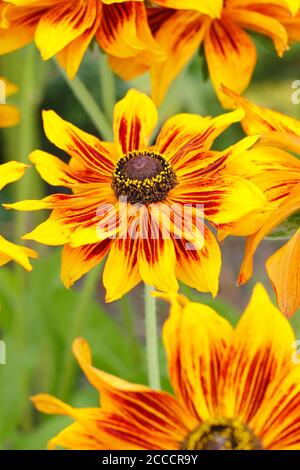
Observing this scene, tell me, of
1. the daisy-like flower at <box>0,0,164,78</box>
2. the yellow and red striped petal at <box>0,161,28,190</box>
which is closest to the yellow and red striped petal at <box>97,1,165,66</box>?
the daisy-like flower at <box>0,0,164,78</box>

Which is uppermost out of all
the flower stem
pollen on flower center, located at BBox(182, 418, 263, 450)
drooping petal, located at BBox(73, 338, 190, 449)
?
the flower stem

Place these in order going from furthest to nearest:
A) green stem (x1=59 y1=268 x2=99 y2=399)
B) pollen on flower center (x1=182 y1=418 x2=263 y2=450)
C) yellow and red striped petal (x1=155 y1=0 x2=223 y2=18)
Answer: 1. green stem (x1=59 y1=268 x2=99 y2=399)
2. yellow and red striped petal (x1=155 y1=0 x2=223 y2=18)
3. pollen on flower center (x1=182 y1=418 x2=263 y2=450)

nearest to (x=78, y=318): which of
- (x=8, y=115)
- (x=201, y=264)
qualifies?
(x=8, y=115)

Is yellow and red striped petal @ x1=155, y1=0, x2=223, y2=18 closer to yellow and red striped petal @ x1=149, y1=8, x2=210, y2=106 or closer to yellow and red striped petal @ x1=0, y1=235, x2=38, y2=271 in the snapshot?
yellow and red striped petal @ x1=149, y1=8, x2=210, y2=106

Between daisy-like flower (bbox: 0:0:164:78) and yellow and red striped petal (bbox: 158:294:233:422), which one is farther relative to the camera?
daisy-like flower (bbox: 0:0:164:78)

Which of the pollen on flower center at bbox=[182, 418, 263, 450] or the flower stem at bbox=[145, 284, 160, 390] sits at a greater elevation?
the flower stem at bbox=[145, 284, 160, 390]

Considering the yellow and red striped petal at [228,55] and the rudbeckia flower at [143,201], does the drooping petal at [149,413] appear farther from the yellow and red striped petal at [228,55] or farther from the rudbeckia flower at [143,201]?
the yellow and red striped petal at [228,55]

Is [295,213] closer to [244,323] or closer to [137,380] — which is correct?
[244,323]

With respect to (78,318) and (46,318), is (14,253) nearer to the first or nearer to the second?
(78,318)
